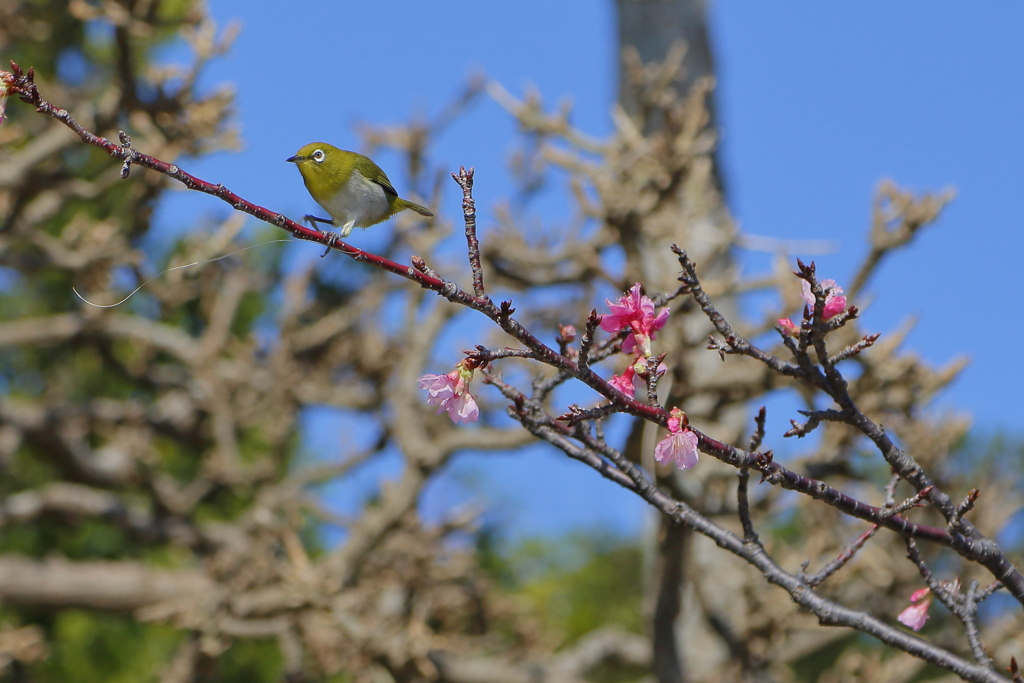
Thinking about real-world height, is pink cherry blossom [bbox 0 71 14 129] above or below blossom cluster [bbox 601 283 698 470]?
below

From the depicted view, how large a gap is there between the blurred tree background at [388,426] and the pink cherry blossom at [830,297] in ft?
6.26

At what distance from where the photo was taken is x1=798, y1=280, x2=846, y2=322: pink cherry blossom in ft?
5.92

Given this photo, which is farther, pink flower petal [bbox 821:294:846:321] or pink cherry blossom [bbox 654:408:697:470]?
pink flower petal [bbox 821:294:846:321]

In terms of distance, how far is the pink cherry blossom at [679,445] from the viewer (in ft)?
5.32

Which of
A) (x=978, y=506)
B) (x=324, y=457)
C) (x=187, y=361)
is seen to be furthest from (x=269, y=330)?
(x=978, y=506)

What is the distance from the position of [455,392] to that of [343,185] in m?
0.58

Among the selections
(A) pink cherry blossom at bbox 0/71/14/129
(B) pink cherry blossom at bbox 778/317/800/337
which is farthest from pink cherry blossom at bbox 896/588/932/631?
(A) pink cherry blossom at bbox 0/71/14/129

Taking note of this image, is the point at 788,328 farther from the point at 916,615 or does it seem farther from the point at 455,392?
the point at 916,615

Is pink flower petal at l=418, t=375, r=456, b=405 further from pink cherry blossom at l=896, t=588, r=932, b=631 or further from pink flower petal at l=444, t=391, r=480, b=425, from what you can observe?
pink cherry blossom at l=896, t=588, r=932, b=631

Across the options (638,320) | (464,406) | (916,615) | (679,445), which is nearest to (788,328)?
(638,320)

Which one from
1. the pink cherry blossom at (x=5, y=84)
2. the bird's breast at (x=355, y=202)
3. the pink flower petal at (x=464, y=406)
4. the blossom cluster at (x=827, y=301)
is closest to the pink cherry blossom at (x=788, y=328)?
the blossom cluster at (x=827, y=301)

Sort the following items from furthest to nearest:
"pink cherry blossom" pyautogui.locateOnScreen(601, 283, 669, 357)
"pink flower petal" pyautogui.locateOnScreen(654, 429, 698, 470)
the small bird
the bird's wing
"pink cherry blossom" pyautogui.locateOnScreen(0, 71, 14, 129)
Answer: the bird's wing
the small bird
"pink cherry blossom" pyautogui.locateOnScreen(601, 283, 669, 357)
"pink flower petal" pyautogui.locateOnScreen(654, 429, 698, 470)
"pink cherry blossom" pyautogui.locateOnScreen(0, 71, 14, 129)

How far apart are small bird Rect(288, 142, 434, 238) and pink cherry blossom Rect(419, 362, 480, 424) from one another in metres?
0.41

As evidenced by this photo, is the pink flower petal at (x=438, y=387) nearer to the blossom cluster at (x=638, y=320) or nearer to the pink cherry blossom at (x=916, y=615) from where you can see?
the blossom cluster at (x=638, y=320)
